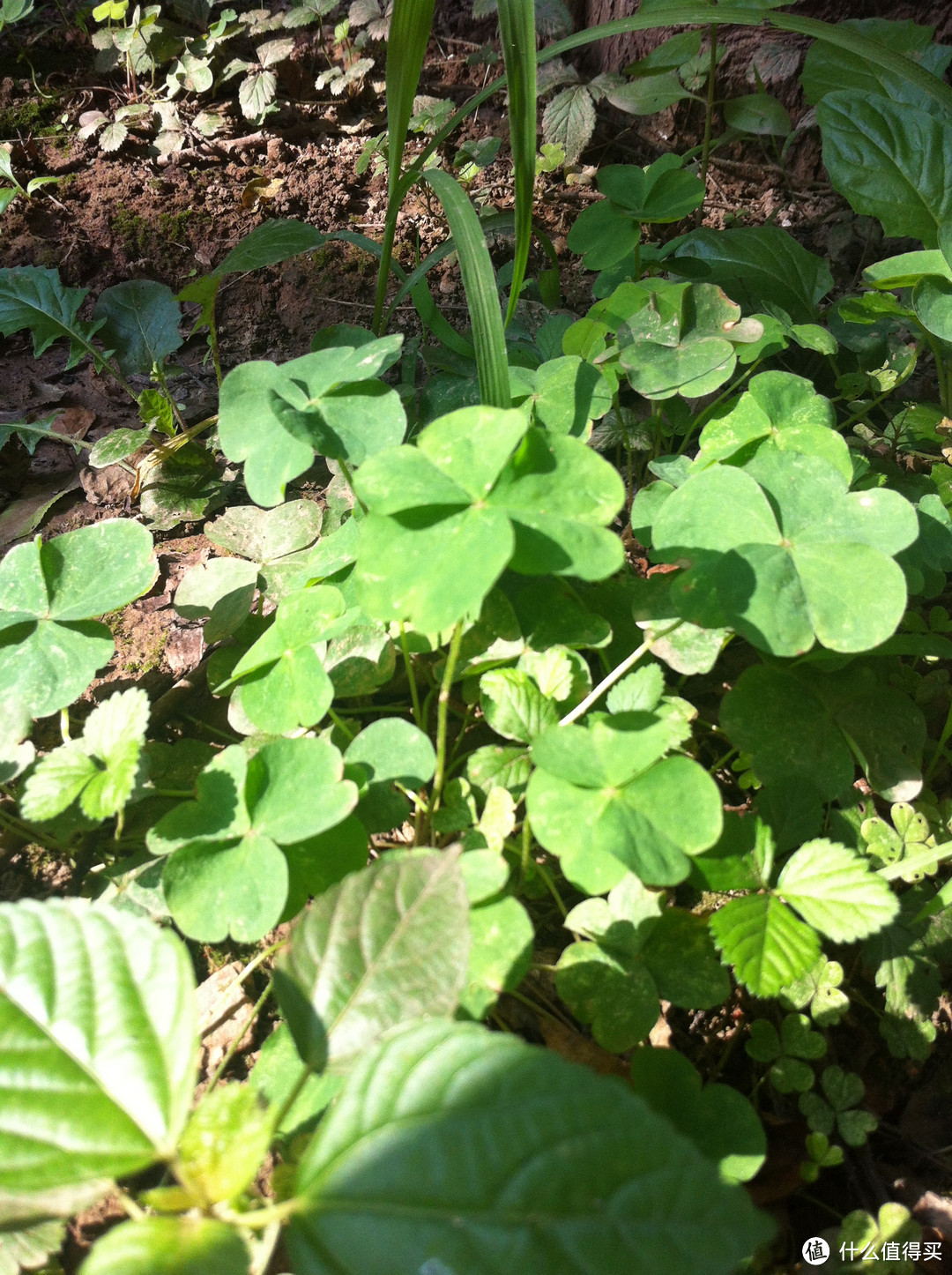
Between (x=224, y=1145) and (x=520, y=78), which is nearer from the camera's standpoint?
(x=224, y=1145)

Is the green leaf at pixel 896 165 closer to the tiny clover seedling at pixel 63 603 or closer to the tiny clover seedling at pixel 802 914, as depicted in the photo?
the tiny clover seedling at pixel 802 914

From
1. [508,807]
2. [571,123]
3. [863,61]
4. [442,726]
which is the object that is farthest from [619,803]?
[571,123]

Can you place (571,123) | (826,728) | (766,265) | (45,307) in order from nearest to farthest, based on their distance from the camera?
(826,728) → (766,265) → (45,307) → (571,123)

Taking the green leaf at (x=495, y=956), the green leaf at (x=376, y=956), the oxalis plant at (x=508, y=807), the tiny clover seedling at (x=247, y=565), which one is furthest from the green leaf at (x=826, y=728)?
the tiny clover seedling at (x=247, y=565)

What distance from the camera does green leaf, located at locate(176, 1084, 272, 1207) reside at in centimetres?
69

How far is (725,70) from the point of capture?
8.97 ft

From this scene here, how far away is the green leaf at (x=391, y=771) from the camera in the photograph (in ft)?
3.67

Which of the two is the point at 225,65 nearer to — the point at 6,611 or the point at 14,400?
the point at 14,400

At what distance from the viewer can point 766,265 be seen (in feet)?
6.13

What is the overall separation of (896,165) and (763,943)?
1497mm

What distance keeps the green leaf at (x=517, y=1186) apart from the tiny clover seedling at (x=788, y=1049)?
48 cm

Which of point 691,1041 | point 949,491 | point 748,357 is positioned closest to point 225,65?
point 748,357

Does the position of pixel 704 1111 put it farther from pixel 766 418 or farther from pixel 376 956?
pixel 766 418

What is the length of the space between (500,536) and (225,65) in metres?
3.19
